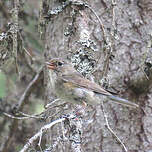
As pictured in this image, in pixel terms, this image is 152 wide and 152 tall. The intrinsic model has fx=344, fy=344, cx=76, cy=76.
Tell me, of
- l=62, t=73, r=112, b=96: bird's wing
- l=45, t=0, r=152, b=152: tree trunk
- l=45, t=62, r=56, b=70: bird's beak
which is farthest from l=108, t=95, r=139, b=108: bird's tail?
l=45, t=62, r=56, b=70: bird's beak

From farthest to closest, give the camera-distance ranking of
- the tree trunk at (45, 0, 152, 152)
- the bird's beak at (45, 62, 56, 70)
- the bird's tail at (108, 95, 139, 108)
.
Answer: the tree trunk at (45, 0, 152, 152) < the bird's beak at (45, 62, 56, 70) < the bird's tail at (108, 95, 139, 108)

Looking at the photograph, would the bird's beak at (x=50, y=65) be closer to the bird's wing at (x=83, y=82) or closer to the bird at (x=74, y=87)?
the bird at (x=74, y=87)

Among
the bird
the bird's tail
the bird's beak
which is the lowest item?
the bird's tail

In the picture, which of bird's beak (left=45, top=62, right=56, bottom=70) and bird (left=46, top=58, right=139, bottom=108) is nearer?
bird (left=46, top=58, right=139, bottom=108)

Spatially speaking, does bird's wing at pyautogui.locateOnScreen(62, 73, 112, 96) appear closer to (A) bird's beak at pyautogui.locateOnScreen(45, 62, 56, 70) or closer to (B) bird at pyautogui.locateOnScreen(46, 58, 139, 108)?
(B) bird at pyautogui.locateOnScreen(46, 58, 139, 108)

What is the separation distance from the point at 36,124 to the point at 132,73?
2058 mm

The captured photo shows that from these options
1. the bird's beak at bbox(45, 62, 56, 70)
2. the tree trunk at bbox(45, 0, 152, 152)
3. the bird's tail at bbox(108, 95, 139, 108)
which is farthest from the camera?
the tree trunk at bbox(45, 0, 152, 152)

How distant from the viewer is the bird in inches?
146

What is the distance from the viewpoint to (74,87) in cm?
389

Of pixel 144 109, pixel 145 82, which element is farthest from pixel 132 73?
pixel 144 109

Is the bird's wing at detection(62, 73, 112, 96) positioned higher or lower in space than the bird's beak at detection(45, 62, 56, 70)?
lower

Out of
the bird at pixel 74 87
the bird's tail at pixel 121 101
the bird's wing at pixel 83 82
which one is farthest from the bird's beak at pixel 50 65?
the bird's tail at pixel 121 101

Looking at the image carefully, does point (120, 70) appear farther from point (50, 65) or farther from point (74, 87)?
point (50, 65)

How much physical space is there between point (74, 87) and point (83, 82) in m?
0.14
